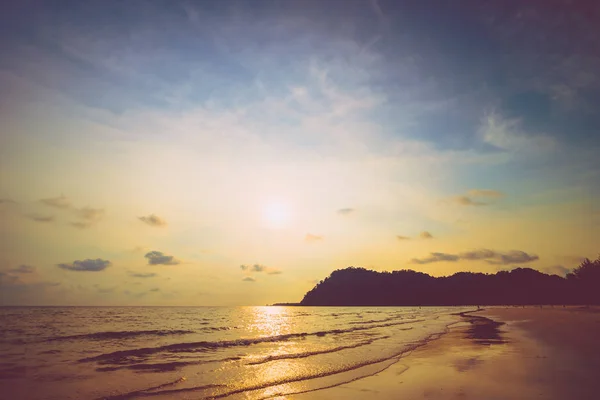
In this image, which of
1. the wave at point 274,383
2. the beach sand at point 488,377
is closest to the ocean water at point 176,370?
the wave at point 274,383

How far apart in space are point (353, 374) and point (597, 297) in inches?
6023

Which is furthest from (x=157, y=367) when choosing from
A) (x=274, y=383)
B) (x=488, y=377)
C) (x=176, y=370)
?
(x=488, y=377)

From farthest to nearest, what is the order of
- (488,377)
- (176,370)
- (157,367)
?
(157,367), (176,370), (488,377)

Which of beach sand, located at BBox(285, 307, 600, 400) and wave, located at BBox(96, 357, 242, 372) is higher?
beach sand, located at BBox(285, 307, 600, 400)

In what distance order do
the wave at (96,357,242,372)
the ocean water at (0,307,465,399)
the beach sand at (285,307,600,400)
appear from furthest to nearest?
1. the wave at (96,357,242,372)
2. the ocean water at (0,307,465,399)
3. the beach sand at (285,307,600,400)

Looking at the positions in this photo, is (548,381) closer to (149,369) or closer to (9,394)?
(149,369)

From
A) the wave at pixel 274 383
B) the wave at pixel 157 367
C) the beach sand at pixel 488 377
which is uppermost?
the beach sand at pixel 488 377

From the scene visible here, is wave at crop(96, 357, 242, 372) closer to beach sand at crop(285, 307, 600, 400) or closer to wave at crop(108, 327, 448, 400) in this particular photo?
wave at crop(108, 327, 448, 400)

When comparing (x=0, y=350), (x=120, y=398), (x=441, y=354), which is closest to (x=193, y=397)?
(x=120, y=398)

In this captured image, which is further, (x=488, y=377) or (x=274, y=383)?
(x=274, y=383)

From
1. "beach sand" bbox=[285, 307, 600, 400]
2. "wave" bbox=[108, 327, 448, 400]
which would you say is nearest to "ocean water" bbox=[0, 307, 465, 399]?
"wave" bbox=[108, 327, 448, 400]

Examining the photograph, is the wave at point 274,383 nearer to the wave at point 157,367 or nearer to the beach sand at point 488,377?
the beach sand at point 488,377

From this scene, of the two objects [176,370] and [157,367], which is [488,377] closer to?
[176,370]

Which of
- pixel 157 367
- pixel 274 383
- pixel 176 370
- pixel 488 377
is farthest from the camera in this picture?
pixel 157 367
